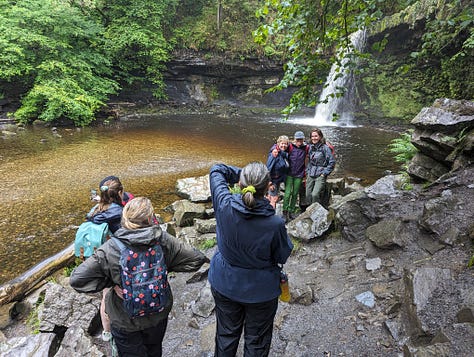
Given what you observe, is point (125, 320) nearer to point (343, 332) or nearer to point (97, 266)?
point (97, 266)

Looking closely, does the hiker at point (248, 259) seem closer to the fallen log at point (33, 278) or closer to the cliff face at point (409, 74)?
the fallen log at point (33, 278)

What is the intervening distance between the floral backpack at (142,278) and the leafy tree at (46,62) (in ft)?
57.4

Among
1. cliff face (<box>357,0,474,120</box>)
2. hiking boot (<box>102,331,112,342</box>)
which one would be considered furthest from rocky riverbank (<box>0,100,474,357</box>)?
cliff face (<box>357,0,474,120</box>)

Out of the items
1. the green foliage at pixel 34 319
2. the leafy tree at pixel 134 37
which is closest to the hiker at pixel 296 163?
the green foliage at pixel 34 319

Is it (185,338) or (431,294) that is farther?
(185,338)

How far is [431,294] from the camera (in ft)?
9.79

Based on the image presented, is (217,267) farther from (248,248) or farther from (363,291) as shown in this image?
(363,291)

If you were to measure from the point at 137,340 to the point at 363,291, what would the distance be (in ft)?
8.63

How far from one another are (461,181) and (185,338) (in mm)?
4850

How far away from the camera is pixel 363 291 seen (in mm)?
3699

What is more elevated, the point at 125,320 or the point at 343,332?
the point at 125,320

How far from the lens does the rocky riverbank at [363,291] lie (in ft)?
9.61

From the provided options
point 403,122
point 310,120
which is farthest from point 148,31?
point 403,122

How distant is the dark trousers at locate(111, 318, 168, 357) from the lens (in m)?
2.48
